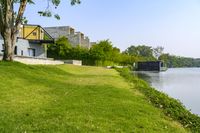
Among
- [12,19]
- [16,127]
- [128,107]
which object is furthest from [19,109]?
[12,19]

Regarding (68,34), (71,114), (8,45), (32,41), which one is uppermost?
(68,34)

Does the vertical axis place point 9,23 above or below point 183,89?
above

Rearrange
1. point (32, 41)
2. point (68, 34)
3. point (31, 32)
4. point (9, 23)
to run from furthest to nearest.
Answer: point (68, 34)
point (31, 32)
point (32, 41)
point (9, 23)

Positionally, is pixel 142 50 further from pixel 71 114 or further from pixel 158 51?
pixel 71 114

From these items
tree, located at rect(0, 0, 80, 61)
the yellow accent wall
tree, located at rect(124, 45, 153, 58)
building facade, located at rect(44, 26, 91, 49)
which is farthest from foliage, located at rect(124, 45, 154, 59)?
tree, located at rect(0, 0, 80, 61)

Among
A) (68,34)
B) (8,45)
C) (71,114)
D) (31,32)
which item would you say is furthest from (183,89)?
(68,34)

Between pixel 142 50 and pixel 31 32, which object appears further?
pixel 142 50

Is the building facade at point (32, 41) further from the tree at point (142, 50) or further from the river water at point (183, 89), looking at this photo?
the tree at point (142, 50)

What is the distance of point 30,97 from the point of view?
12.1 metres

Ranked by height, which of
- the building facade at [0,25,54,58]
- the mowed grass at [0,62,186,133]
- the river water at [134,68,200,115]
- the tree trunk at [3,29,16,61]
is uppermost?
the building facade at [0,25,54,58]

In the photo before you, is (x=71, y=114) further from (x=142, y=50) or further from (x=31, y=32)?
(x=142, y=50)

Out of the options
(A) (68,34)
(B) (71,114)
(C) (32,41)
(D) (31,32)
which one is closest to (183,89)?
(B) (71,114)

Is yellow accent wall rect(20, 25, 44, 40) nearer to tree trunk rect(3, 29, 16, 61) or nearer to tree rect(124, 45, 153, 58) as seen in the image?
tree trunk rect(3, 29, 16, 61)

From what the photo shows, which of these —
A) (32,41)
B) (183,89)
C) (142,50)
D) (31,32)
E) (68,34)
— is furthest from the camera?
(142,50)
